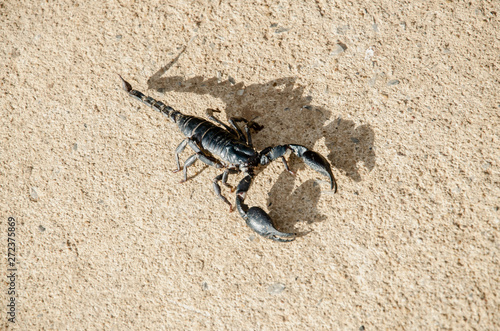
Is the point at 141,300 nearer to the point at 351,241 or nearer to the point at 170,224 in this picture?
the point at 170,224

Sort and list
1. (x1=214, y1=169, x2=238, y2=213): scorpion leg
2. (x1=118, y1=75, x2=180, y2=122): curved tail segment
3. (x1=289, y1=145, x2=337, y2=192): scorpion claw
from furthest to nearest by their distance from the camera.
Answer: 1. (x1=118, y1=75, x2=180, y2=122): curved tail segment
2. (x1=214, y1=169, x2=238, y2=213): scorpion leg
3. (x1=289, y1=145, x2=337, y2=192): scorpion claw

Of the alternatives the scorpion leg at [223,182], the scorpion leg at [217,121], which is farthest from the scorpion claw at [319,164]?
the scorpion leg at [217,121]

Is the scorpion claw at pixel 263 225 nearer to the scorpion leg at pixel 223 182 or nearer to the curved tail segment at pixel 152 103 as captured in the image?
the scorpion leg at pixel 223 182

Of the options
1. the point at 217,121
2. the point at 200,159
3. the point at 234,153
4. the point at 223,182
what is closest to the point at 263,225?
the point at 223,182

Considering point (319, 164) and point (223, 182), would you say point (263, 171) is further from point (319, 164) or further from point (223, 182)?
point (319, 164)

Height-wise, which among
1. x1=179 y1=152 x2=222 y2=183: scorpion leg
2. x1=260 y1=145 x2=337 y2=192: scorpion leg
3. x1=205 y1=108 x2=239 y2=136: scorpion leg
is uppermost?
x1=260 y1=145 x2=337 y2=192: scorpion leg

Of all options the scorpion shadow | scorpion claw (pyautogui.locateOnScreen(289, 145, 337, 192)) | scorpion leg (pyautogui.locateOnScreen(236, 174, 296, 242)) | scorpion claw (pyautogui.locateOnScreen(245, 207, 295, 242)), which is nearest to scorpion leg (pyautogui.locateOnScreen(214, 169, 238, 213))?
scorpion leg (pyautogui.locateOnScreen(236, 174, 296, 242))

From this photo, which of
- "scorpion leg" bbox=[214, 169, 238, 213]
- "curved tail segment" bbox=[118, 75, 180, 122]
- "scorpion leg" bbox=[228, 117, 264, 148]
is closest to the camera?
"scorpion leg" bbox=[214, 169, 238, 213]

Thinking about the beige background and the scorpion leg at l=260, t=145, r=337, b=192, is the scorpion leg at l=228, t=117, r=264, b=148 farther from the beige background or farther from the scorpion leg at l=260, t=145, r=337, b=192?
the scorpion leg at l=260, t=145, r=337, b=192
